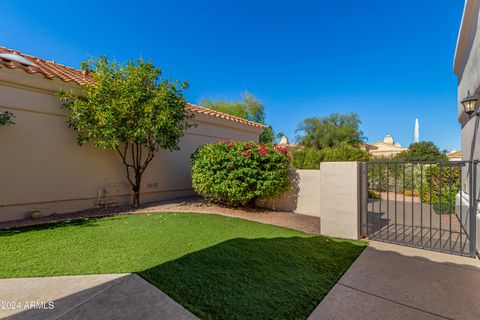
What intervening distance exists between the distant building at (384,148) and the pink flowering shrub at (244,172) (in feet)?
82.0

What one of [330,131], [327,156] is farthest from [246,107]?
[327,156]

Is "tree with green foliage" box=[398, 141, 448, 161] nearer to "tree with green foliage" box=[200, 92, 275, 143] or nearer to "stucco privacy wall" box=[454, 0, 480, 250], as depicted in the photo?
"tree with green foliage" box=[200, 92, 275, 143]

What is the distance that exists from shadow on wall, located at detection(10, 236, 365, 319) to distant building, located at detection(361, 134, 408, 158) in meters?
27.8

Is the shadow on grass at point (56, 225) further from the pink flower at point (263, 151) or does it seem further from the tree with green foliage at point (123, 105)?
the pink flower at point (263, 151)

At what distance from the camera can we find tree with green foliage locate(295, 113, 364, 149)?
1318 inches

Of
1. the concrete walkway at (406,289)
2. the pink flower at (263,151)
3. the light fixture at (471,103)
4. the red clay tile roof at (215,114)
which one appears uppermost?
the red clay tile roof at (215,114)

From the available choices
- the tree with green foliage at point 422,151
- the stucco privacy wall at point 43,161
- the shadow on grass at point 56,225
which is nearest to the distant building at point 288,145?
the tree with green foliage at point 422,151

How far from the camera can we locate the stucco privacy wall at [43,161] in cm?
595

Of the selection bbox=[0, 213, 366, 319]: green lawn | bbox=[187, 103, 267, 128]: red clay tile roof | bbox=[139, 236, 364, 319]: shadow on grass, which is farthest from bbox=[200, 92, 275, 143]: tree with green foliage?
bbox=[139, 236, 364, 319]: shadow on grass

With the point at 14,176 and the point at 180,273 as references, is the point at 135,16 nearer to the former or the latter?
the point at 14,176

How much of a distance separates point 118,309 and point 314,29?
59.3 ft

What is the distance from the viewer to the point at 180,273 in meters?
3.04

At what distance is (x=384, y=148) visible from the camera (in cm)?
3956

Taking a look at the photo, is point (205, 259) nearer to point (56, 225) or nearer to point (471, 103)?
point (56, 225)
